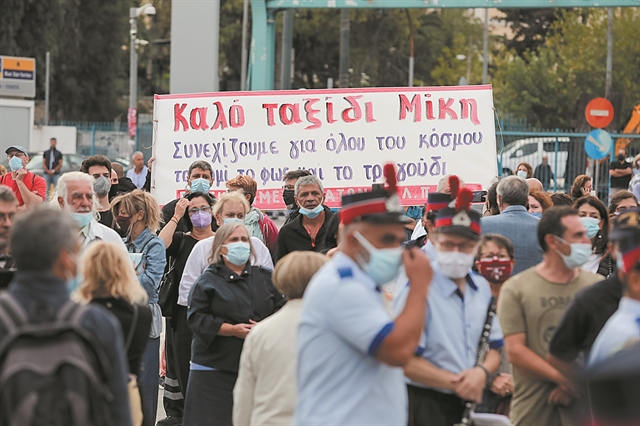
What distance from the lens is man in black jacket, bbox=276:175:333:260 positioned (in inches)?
333

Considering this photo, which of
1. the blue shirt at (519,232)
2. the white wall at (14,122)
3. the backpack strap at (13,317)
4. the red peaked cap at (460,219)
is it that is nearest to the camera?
the backpack strap at (13,317)

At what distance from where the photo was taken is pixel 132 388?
520 centimetres

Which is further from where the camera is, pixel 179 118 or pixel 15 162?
pixel 15 162

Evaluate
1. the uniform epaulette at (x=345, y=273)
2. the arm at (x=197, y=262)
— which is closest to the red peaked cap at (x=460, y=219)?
the uniform epaulette at (x=345, y=273)

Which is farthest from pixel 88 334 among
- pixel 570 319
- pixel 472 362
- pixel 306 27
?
pixel 306 27

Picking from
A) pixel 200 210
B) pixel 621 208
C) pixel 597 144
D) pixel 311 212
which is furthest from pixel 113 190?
pixel 597 144

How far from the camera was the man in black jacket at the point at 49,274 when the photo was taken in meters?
3.74

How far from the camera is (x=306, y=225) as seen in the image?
8.54 m

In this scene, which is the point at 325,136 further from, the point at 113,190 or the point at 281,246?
the point at 281,246

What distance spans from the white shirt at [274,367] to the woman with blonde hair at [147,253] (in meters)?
2.28

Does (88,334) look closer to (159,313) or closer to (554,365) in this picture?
(554,365)

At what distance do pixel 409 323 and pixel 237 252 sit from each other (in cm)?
293

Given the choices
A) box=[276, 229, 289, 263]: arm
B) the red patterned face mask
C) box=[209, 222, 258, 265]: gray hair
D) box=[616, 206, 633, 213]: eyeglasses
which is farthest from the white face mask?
box=[616, 206, 633, 213]: eyeglasses

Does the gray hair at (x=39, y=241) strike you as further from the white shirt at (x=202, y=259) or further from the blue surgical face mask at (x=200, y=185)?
the blue surgical face mask at (x=200, y=185)
